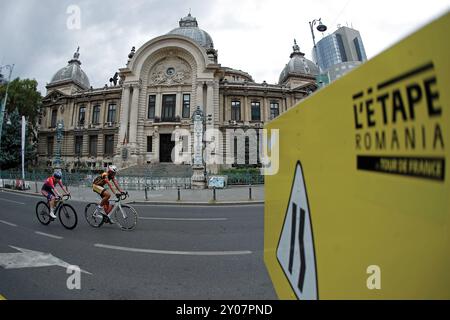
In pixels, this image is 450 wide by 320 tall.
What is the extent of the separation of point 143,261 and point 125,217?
275 centimetres

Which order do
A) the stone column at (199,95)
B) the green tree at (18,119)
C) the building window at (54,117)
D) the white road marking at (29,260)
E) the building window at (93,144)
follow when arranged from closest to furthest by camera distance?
1. the white road marking at (29,260)
2. the stone column at (199,95)
3. the green tree at (18,119)
4. the building window at (93,144)
5. the building window at (54,117)

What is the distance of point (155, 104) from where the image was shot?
31.7 m

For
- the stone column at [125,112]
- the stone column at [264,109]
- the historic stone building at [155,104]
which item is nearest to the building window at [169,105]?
the historic stone building at [155,104]

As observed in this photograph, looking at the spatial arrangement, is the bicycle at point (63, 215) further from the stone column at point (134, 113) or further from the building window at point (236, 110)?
the building window at point (236, 110)

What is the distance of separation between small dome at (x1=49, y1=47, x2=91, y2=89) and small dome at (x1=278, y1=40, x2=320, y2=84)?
3606 centimetres

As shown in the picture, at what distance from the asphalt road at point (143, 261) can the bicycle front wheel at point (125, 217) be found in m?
0.25

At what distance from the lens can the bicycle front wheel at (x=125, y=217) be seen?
6.39 m

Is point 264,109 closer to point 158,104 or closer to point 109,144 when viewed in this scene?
point 158,104

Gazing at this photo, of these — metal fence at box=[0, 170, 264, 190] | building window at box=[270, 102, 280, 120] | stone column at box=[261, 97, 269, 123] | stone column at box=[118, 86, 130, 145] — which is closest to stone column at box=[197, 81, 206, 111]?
stone column at box=[118, 86, 130, 145]

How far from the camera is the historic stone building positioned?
30266 millimetres

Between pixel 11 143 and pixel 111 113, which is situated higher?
pixel 111 113

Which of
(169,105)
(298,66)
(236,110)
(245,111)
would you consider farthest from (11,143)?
(298,66)

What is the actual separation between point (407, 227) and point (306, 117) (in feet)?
2.23

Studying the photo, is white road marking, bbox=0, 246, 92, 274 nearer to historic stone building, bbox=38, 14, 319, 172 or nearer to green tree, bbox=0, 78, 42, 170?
historic stone building, bbox=38, 14, 319, 172
